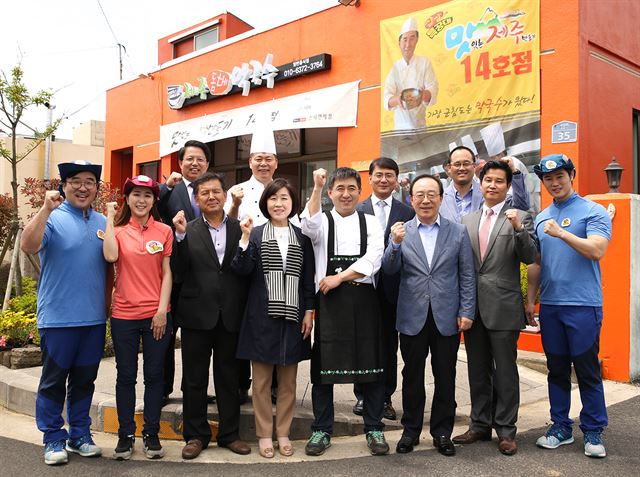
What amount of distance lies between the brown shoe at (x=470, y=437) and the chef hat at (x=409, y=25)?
6.08 metres

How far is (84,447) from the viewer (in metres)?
3.76

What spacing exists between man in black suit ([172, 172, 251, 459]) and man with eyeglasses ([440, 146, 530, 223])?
1822mm

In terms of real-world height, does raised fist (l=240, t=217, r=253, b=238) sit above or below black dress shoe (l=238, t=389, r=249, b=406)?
above

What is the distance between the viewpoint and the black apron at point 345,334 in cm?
378

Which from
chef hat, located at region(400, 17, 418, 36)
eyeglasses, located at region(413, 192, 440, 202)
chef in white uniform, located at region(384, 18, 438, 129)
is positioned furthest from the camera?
chef hat, located at region(400, 17, 418, 36)

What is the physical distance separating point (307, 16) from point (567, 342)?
7.81 metres

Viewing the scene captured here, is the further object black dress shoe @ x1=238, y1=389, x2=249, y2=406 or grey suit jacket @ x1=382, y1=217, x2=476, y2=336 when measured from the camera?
black dress shoe @ x1=238, y1=389, x2=249, y2=406

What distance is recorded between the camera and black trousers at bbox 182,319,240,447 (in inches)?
150

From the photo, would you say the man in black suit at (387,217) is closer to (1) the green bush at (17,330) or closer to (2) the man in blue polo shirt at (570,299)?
(2) the man in blue polo shirt at (570,299)

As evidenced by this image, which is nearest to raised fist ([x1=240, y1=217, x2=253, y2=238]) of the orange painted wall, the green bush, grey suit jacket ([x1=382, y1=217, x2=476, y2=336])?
grey suit jacket ([x1=382, y1=217, x2=476, y2=336])

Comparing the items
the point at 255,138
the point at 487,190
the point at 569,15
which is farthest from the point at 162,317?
the point at 569,15

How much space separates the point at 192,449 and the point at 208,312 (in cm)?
93

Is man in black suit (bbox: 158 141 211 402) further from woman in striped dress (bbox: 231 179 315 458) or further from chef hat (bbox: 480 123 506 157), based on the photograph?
chef hat (bbox: 480 123 506 157)

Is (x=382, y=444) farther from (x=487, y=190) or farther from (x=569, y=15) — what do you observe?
(x=569, y=15)
